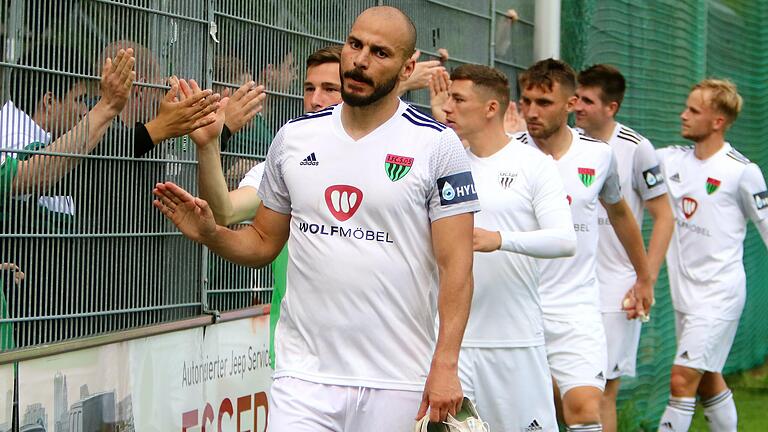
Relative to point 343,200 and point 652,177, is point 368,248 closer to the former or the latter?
point 343,200

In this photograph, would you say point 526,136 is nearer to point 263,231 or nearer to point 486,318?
point 486,318

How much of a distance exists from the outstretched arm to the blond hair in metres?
5.58

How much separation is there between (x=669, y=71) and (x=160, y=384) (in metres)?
7.13

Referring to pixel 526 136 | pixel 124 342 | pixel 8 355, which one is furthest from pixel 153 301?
pixel 526 136

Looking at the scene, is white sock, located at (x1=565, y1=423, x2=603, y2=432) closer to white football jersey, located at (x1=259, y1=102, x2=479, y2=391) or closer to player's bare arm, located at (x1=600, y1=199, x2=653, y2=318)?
player's bare arm, located at (x1=600, y1=199, x2=653, y2=318)

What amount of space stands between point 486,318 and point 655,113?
544 centimetres

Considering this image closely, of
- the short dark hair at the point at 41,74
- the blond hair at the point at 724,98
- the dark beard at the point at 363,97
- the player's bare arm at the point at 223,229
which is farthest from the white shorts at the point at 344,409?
the blond hair at the point at 724,98

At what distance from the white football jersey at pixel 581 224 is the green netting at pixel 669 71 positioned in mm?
2443

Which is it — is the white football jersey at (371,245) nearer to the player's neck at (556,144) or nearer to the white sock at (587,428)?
the white sock at (587,428)

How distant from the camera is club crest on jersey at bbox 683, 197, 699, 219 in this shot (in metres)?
9.87

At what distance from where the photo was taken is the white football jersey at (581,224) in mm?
7535

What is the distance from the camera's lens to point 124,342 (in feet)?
18.5

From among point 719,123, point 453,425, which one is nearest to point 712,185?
point 719,123

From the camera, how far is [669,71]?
38.8 feet
